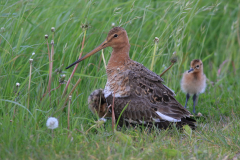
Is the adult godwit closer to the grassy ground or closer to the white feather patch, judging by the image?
the white feather patch

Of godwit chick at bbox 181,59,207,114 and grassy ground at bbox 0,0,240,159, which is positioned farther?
godwit chick at bbox 181,59,207,114

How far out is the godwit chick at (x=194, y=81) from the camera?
571cm

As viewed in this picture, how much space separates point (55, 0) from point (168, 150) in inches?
153

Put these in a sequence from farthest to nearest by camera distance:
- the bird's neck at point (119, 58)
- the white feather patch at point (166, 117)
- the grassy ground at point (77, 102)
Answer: the bird's neck at point (119, 58)
the white feather patch at point (166, 117)
the grassy ground at point (77, 102)

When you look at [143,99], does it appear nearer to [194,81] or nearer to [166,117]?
[166,117]

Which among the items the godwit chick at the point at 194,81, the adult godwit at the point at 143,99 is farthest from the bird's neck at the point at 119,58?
the godwit chick at the point at 194,81

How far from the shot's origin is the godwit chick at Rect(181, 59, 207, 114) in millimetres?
5711

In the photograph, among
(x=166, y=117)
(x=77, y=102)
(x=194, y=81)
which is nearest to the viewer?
(x=166, y=117)

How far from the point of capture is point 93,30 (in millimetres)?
6305

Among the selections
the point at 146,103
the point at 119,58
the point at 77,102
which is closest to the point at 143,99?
the point at 146,103

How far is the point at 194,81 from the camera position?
575 cm

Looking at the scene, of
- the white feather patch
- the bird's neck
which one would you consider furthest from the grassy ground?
the bird's neck

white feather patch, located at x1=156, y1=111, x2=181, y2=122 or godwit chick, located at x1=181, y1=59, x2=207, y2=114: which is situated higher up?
godwit chick, located at x1=181, y1=59, x2=207, y2=114

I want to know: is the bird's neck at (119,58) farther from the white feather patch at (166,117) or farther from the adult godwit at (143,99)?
the white feather patch at (166,117)
